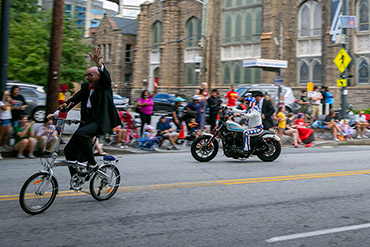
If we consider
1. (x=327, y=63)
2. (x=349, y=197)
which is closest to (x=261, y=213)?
(x=349, y=197)

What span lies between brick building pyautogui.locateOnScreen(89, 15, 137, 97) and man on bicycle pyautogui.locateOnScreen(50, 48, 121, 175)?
4605cm

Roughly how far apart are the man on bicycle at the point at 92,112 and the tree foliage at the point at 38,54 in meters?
17.1

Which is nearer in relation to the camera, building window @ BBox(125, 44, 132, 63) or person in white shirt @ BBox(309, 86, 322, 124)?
person in white shirt @ BBox(309, 86, 322, 124)

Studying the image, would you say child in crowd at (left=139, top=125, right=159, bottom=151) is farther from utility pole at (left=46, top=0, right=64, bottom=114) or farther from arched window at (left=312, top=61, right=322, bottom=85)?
arched window at (left=312, top=61, right=322, bottom=85)

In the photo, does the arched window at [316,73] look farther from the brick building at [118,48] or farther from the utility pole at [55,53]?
the brick building at [118,48]

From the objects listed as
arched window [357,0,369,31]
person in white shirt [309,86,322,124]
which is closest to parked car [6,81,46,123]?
person in white shirt [309,86,322,124]

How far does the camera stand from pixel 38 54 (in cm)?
2323

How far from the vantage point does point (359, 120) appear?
19.2m

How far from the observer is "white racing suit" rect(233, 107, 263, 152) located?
1101cm

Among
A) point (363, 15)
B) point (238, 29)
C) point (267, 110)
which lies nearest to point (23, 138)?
point (267, 110)

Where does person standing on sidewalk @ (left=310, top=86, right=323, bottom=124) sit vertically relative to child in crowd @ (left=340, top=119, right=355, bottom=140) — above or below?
above

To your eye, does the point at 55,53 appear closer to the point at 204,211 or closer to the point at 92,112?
the point at 92,112

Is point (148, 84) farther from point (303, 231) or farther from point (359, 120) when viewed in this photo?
point (303, 231)

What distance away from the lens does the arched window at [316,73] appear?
32.9 meters
